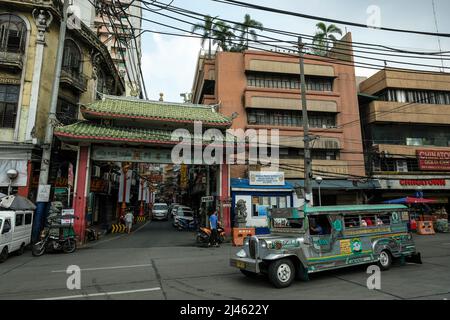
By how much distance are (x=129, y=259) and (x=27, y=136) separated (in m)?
10.5

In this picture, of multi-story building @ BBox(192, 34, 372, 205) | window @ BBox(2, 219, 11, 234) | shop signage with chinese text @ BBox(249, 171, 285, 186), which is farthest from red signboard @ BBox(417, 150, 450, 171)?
window @ BBox(2, 219, 11, 234)

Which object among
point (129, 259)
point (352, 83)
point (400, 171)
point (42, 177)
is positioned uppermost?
point (352, 83)

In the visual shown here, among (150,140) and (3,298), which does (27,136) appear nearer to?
(150,140)

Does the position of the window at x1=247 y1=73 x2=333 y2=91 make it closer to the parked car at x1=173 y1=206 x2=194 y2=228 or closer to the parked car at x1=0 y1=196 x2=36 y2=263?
the parked car at x1=173 y1=206 x2=194 y2=228

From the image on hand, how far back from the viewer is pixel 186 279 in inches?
313

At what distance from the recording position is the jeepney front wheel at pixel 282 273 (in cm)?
693

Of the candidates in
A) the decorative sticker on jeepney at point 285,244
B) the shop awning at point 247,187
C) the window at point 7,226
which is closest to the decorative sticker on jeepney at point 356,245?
the decorative sticker on jeepney at point 285,244

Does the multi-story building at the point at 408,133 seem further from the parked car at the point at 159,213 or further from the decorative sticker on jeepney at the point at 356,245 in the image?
the parked car at the point at 159,213

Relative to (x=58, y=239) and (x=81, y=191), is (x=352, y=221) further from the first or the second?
(x=81, y=191)

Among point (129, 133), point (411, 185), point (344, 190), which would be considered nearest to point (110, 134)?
point (129, 133)

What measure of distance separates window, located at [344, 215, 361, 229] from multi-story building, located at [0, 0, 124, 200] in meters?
15.5

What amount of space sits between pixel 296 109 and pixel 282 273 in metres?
22.8
